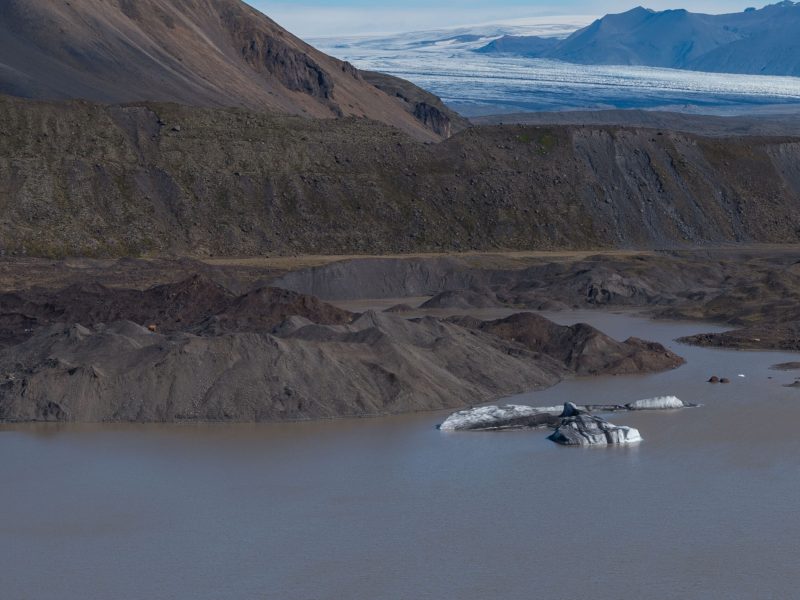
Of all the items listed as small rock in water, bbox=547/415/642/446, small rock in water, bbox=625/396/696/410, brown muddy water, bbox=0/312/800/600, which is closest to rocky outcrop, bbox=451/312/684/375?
small rock in water, bbox=625/396/696/410

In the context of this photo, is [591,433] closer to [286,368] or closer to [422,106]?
[286,368]

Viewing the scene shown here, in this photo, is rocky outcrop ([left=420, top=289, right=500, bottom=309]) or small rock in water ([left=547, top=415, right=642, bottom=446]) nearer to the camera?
small rock in water ([left=547, top=415, right=642, bottom=446])

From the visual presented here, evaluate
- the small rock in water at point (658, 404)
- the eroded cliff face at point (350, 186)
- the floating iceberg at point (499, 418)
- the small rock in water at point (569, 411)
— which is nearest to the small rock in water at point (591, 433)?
the small rock in water at point (569, 411)

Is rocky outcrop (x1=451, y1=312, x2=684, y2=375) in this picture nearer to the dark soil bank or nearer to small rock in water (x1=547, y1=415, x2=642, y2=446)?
the dark soil bank

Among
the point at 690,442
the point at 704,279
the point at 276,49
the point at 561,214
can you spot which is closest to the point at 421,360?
the point at 690,442

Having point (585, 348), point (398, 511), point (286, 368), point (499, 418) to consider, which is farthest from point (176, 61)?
point (398, 511)

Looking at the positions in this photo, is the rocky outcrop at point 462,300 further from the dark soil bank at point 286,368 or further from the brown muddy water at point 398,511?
the brown muddy water at point 398,511
